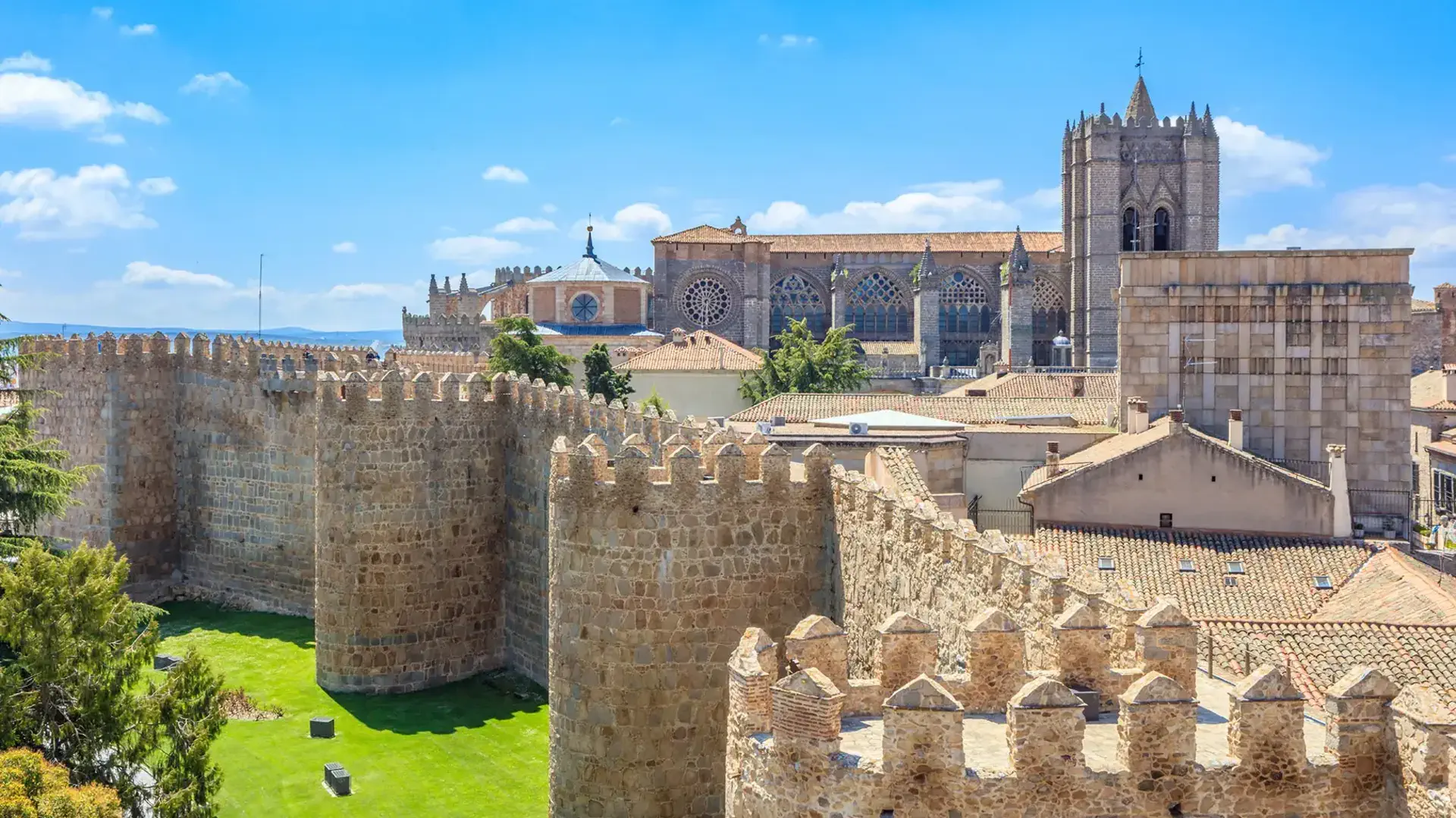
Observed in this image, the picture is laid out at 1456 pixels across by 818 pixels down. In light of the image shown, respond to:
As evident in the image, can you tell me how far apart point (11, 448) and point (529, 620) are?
6094 millimetres

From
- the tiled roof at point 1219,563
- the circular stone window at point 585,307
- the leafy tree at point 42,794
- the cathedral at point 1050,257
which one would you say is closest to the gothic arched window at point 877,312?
the cathedral at point 1050,257

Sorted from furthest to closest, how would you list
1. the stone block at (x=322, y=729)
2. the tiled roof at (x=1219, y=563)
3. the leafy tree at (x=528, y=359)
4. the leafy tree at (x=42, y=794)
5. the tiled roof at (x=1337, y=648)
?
the leafy tree at (x=528, y=359), the tiled roof at (x=1219, y=563), the stone block at (x=322, y=729), the tiled roof at (x=1337, y=648), the leafy tree at (x=42, y=794)

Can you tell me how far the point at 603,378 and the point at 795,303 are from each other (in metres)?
32.4

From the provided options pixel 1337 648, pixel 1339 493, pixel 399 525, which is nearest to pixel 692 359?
pixel 1339 493

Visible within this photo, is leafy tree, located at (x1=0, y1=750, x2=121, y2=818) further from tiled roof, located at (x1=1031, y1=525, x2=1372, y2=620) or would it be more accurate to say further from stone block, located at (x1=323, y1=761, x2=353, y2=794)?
tiled roof, located at (x1=1031, y1=525, x2=1372, y2=620)

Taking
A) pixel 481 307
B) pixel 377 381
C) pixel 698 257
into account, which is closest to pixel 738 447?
pixel 377 381

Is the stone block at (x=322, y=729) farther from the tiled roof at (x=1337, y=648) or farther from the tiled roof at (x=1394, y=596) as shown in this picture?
the tiled roof at (x=1394, y=596)

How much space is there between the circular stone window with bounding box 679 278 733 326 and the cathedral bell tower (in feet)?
62.0

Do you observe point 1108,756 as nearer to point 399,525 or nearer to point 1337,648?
point 1337,648

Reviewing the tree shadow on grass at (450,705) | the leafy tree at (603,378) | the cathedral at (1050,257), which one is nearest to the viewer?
the tree shadow on grass at (450,705)

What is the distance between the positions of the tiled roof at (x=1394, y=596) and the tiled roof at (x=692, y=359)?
102ft

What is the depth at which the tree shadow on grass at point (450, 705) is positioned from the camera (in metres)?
15.7

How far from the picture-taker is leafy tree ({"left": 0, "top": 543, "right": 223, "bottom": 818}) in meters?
11.0

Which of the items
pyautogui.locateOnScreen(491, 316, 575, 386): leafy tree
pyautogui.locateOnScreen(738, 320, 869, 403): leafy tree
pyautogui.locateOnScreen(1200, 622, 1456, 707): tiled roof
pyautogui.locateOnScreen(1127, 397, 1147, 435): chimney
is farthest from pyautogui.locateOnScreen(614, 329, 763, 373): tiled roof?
pyautogui.locateOnScreen(1200, 622, 1456, 707): tiled roof
